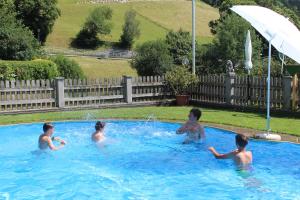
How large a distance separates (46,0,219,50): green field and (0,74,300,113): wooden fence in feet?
234

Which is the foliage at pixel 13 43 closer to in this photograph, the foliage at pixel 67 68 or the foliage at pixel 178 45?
the foliage at pixel 67 68

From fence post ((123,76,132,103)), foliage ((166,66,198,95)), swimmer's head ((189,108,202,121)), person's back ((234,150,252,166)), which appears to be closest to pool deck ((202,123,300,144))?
swimmer's head ((189,108,202,121))

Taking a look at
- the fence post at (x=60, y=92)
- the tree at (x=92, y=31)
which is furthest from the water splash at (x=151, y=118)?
the tree at (x=92, y=31)

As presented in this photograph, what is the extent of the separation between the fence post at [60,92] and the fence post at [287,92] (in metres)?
9.51

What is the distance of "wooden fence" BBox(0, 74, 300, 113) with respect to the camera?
59.4ft

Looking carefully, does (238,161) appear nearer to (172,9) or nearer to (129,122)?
(129,122)

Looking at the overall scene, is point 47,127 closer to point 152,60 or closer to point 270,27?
point 270,27

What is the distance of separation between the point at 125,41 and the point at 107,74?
39.3m

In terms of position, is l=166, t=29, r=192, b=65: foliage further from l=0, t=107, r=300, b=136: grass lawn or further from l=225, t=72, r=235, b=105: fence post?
l=0, t=107, r=300, b=136: grass lawn

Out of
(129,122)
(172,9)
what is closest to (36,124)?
(129,122)

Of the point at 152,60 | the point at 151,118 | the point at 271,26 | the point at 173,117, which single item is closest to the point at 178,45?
the point at 152,60

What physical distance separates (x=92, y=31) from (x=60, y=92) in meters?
81.5

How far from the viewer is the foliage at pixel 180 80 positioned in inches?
853

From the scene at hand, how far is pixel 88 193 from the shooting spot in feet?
28.8
